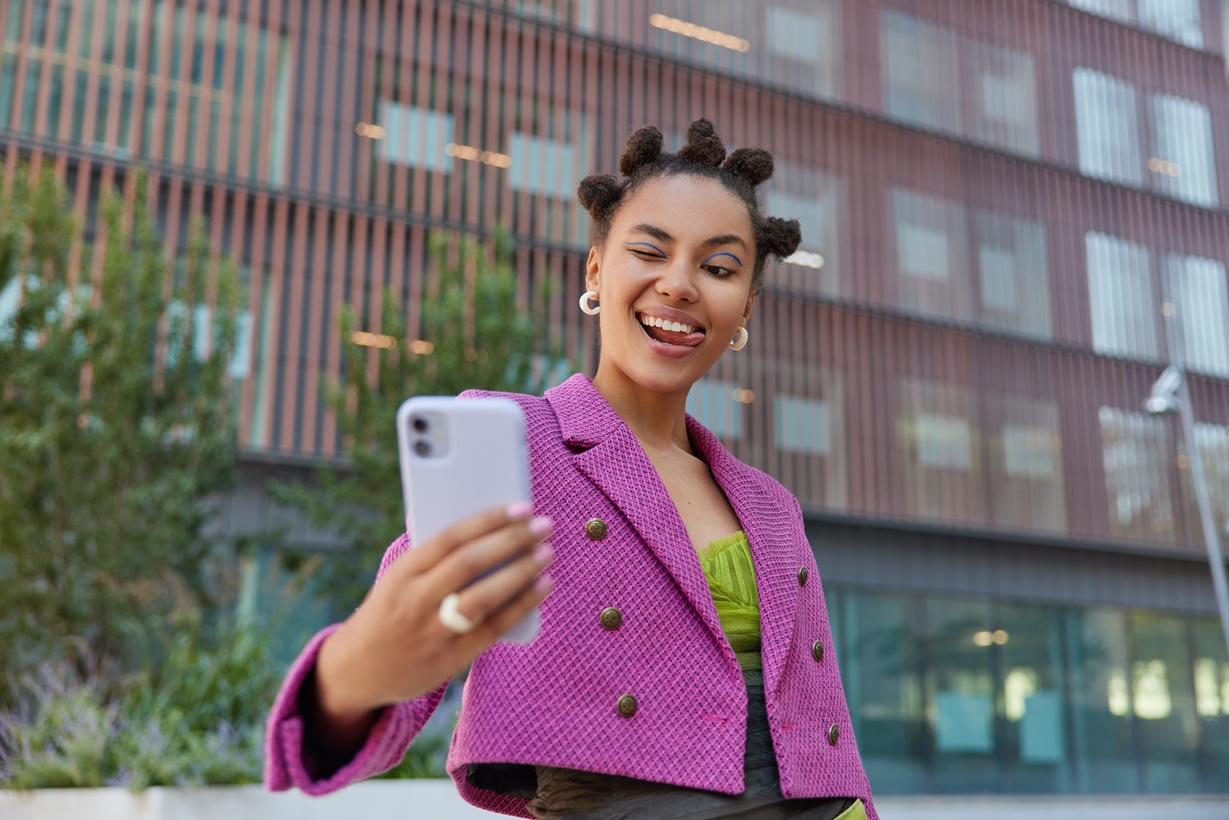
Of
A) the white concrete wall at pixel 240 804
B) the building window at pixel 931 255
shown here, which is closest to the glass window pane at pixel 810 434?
the building window at pixel 931 255

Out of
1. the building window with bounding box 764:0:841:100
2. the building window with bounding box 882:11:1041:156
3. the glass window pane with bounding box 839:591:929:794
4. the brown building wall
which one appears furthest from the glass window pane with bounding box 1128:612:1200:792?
the building window with bounding box 764:0:841:100

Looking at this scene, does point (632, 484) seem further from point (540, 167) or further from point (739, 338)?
point (540, 167)

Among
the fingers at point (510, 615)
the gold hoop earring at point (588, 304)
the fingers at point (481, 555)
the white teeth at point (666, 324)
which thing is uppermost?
the gold hoop earring at point (588, 304)

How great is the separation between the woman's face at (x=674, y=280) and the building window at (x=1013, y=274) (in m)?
18.9

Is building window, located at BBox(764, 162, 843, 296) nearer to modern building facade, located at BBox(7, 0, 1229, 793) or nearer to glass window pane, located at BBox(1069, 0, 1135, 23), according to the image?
modern building facade, located at BBox(7, 0, 1229, 793)

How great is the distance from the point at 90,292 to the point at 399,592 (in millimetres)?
11801

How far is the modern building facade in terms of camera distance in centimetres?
1491

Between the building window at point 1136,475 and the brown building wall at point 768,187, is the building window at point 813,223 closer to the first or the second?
the brown building wall at point 768,187

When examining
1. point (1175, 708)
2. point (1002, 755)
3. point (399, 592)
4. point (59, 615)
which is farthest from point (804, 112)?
point (399, 592)

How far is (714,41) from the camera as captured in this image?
61.1 feet

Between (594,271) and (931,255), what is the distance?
60.8 ft

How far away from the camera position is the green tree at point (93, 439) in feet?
33.8

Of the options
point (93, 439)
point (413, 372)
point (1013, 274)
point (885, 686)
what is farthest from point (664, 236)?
point (1013, 274)

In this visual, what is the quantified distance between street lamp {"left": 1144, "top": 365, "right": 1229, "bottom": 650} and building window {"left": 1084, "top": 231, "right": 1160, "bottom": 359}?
0.81 metres
